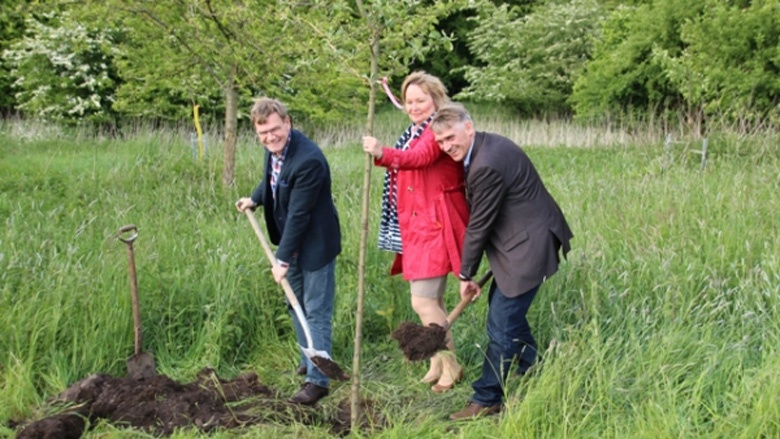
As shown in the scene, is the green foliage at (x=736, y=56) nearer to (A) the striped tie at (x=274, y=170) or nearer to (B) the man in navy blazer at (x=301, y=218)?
(B) the man in navy blazer at (x=301, y=218)

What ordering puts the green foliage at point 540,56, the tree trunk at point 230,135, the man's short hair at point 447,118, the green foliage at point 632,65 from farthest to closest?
the green foliage at point 540,56 < the green foliage at point 632,65 < the tree trunk at point 230,135 < the man's short hair at point 447,118

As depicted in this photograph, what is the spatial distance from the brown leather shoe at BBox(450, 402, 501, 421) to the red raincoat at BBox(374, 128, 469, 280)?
27.7 inches

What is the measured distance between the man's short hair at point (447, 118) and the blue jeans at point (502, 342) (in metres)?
0.90

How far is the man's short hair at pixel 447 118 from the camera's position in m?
3.65

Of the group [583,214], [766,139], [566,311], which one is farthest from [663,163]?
[566,311]

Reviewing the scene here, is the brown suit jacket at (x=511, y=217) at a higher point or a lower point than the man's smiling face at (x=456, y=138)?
lower

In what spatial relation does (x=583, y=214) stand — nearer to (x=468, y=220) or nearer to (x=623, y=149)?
(x=468, y=220)

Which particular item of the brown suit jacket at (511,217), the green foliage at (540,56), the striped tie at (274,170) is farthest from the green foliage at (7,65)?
the brown suit jacket at (511,217)

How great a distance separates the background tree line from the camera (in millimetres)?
4176

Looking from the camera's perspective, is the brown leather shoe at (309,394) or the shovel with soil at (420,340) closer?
the shovel with soil at (420,340)

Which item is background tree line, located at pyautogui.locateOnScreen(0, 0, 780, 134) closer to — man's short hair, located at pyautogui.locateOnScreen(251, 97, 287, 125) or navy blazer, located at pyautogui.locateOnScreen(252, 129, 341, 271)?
man's short hair, located at pyautogui.locateOnScreen(251, 97, 287, 125)

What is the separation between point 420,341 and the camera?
370cm

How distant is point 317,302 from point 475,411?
3.49 feet

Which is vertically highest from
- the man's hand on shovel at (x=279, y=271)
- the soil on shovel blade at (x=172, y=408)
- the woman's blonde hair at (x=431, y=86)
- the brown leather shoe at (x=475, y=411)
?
the woman's blonde hair at (x=431, y=86)
